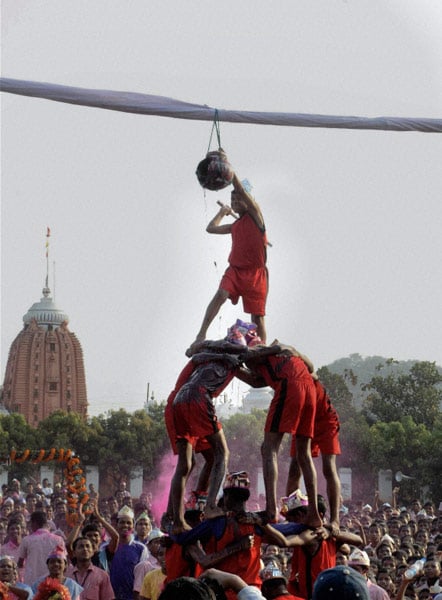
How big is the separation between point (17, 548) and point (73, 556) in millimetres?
1046

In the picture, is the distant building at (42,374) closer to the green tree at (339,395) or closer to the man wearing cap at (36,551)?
the green tree at (339,395)

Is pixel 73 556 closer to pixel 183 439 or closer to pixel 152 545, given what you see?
pixel 152 545

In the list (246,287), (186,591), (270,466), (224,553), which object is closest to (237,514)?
(224,553)

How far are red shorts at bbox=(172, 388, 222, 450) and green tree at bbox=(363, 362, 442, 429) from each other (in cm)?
5484

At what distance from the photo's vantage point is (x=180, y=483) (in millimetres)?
12922

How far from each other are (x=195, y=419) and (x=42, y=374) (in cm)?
9351

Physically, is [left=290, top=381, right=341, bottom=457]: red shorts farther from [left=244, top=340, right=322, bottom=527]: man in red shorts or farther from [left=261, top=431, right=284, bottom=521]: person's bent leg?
[left=261, top=431, right=284, bottom=521]: person's bent leg

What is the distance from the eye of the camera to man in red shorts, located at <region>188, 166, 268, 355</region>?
1406 cm

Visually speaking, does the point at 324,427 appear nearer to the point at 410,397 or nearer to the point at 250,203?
the point at 250,203

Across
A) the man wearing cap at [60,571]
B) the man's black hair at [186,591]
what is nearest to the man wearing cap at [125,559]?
the man wearing cap at [60,571]

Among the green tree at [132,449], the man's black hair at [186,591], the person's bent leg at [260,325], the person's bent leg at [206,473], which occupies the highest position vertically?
the person's bent leg at [260,325]

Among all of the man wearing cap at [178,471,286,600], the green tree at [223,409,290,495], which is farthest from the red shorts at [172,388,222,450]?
the green tree at [223,409,290,495]

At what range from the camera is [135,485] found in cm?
6241

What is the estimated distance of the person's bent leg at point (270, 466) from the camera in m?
12.5
